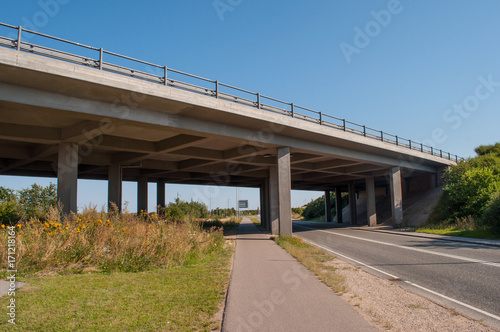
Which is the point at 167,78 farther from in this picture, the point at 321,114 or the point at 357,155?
the point at 357,155

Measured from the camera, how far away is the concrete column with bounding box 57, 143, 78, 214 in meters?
18.6

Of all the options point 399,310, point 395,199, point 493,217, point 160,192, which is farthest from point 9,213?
point 395,199

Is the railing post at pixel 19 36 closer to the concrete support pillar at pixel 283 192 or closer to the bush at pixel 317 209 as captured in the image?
the concrete support pillar at pixel 283 192

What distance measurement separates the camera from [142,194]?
34656 millimetres

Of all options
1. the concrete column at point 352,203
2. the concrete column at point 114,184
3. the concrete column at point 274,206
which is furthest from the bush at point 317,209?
the concrete column at point 114,184

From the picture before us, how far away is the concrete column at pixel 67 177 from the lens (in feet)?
60.9

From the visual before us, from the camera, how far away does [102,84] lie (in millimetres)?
13234

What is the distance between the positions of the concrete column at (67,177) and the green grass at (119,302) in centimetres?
1237

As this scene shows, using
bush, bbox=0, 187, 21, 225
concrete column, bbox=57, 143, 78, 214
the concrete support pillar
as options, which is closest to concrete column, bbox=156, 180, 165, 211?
bush, bbox=0, 187, 21, 225

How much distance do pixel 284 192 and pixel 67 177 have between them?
13008mm

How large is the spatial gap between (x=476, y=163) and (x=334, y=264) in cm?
3071

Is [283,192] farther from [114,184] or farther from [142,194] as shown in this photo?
[142,194]

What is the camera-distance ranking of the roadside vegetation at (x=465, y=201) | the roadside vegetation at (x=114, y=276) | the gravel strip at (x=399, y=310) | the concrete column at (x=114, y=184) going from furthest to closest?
the concrete column at (x=114, y=184) < the roadside vegetation at (x=465, y=201) < the gravel strip at (x=399, y=310) < the roadside vegetation at (x=114, y=276)

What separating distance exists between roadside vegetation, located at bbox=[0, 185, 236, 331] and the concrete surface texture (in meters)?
0.39
